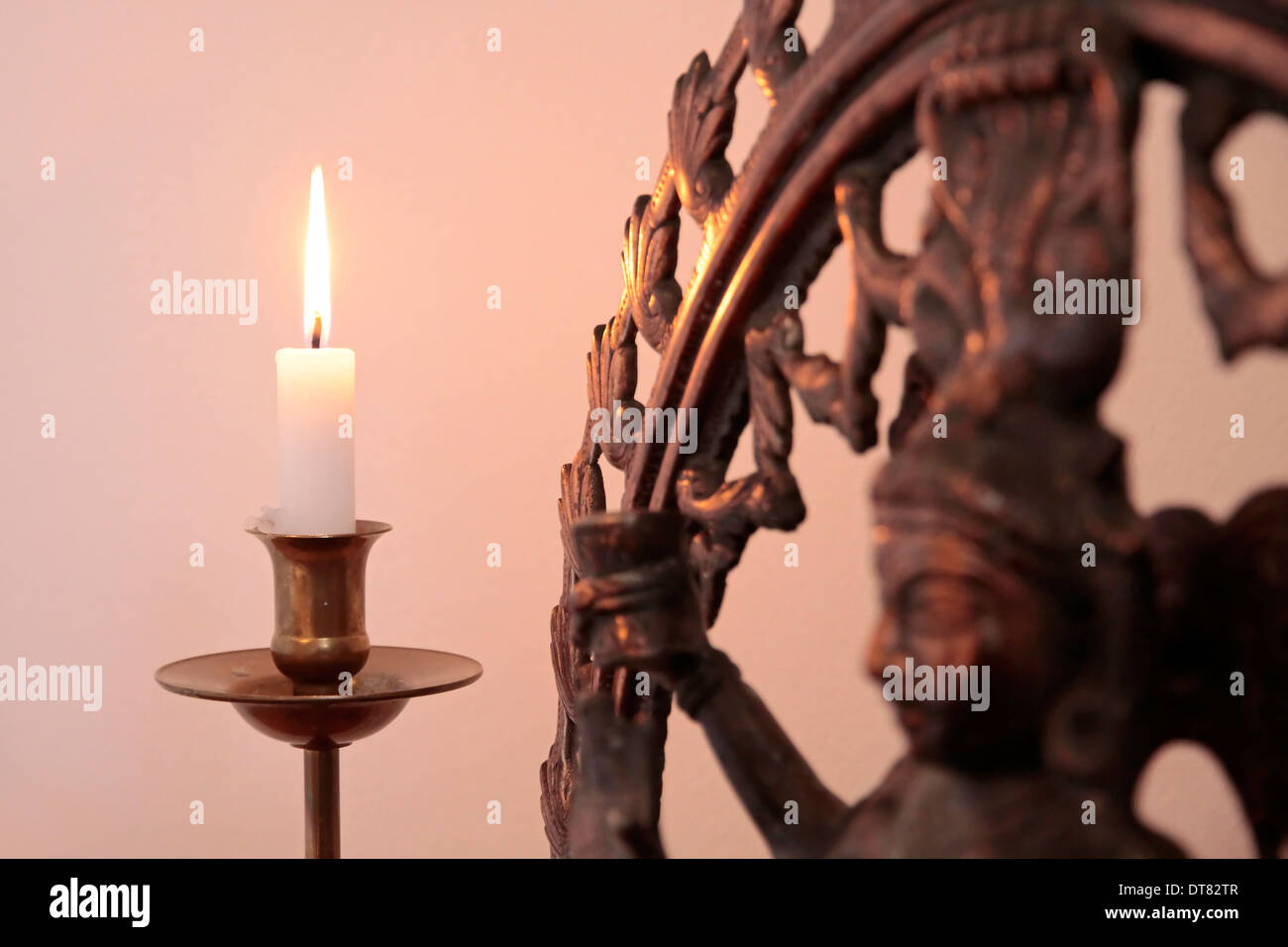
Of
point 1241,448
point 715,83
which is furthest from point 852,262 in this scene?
point 1241,448

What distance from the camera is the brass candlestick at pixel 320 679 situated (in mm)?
533

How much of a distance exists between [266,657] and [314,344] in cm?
14

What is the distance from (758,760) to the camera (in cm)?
40

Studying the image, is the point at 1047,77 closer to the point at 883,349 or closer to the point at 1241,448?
the point at 883,349

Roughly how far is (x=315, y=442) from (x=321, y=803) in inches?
5.8

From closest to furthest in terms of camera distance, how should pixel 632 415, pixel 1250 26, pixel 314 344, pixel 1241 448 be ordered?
pixel 1250 26, pixel 632 415, pixel 314 344, pixel 1241 448

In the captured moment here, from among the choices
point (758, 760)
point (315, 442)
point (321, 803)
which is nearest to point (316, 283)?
point (315, 442)

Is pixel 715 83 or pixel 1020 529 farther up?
pixel 715 83

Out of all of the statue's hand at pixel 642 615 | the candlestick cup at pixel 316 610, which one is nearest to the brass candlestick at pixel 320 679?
the candlestick cup at pixel 316 610

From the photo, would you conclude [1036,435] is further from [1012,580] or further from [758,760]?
Result: [758,760]

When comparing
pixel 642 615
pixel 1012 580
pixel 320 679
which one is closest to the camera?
pixel 1012 580

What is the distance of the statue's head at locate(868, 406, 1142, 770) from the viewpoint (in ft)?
0.89

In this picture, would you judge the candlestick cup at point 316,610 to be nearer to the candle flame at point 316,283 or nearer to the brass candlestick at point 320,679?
the brass candlestick at point 320,679

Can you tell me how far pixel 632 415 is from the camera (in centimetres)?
52
